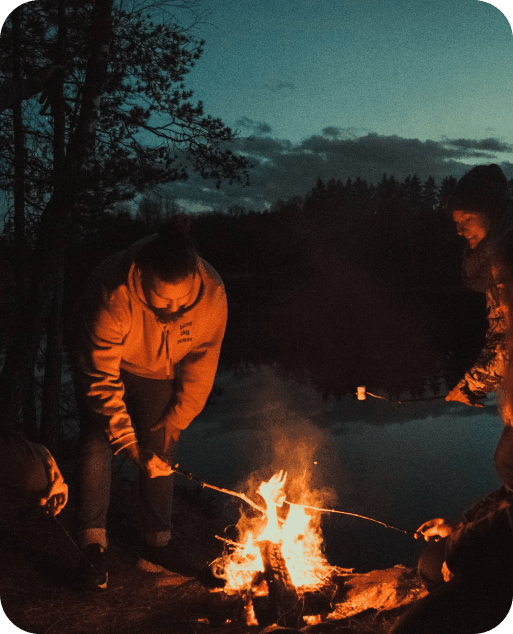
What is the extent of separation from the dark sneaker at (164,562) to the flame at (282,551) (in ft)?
0.91

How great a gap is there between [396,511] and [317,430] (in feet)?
6.43

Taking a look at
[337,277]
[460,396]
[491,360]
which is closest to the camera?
[491,360]

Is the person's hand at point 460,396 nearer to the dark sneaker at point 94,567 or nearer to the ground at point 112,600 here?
the ground at point 112,600

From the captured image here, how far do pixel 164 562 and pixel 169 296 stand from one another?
4.77 ft

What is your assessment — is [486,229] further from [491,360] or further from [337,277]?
[337,277]

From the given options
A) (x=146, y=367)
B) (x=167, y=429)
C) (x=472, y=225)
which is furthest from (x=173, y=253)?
(x=472, y=225)

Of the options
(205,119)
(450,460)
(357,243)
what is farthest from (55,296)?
(357,243)

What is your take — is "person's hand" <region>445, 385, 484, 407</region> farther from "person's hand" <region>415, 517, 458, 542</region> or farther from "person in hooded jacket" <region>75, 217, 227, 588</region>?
"person in hooded jacket" <region>75, 217, 227, 588</region>

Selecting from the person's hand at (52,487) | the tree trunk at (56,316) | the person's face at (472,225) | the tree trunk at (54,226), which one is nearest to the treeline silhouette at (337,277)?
the tree trunk at (56,316)

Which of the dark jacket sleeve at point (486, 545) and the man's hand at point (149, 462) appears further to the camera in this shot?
the man's hand at point (149, 462)

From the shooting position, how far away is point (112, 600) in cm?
247

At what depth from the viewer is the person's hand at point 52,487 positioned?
7.09 feet

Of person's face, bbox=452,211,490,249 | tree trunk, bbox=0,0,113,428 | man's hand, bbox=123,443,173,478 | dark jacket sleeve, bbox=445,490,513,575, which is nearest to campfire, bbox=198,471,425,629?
man's hand, bbox=123,443,173,478

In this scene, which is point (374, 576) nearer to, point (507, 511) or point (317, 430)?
point (507, 511)
